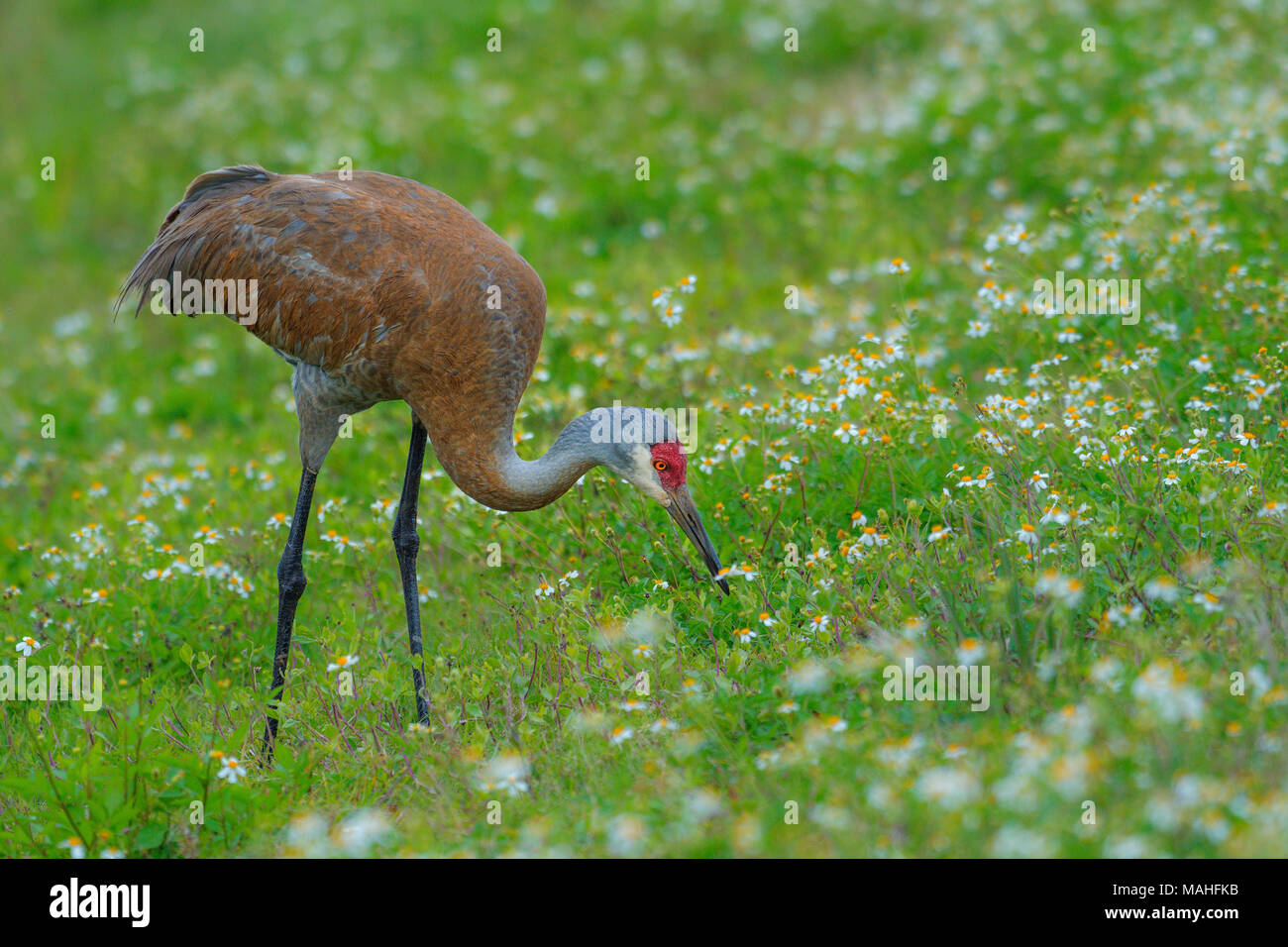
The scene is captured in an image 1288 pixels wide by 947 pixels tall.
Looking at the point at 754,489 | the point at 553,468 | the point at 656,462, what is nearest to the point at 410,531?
the point at 553,468

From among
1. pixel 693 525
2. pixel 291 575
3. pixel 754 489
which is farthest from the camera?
pixel 754 489

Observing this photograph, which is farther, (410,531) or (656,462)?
(410,531)

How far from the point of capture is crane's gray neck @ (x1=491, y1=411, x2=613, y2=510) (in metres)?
4.76

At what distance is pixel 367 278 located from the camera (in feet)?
15.7

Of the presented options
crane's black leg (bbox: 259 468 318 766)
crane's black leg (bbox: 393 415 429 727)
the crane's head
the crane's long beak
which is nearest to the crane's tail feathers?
crane's black leg (bbox: 259 468 318 766)

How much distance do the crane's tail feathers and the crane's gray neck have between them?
63.1 inches

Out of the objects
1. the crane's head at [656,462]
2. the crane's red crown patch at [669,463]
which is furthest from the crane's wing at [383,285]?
the crane's red crown patch at [669,463]

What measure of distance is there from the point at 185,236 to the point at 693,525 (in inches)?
96.8

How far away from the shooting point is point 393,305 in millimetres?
4750

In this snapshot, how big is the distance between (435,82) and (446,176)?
1.95 meters

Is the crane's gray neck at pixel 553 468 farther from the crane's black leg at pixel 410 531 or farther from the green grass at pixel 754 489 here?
the crane's black leg at pixel 410 531

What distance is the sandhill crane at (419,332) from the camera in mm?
4742

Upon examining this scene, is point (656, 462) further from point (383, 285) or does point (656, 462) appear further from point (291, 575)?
point (291, 575)

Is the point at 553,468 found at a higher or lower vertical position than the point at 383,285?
lower
